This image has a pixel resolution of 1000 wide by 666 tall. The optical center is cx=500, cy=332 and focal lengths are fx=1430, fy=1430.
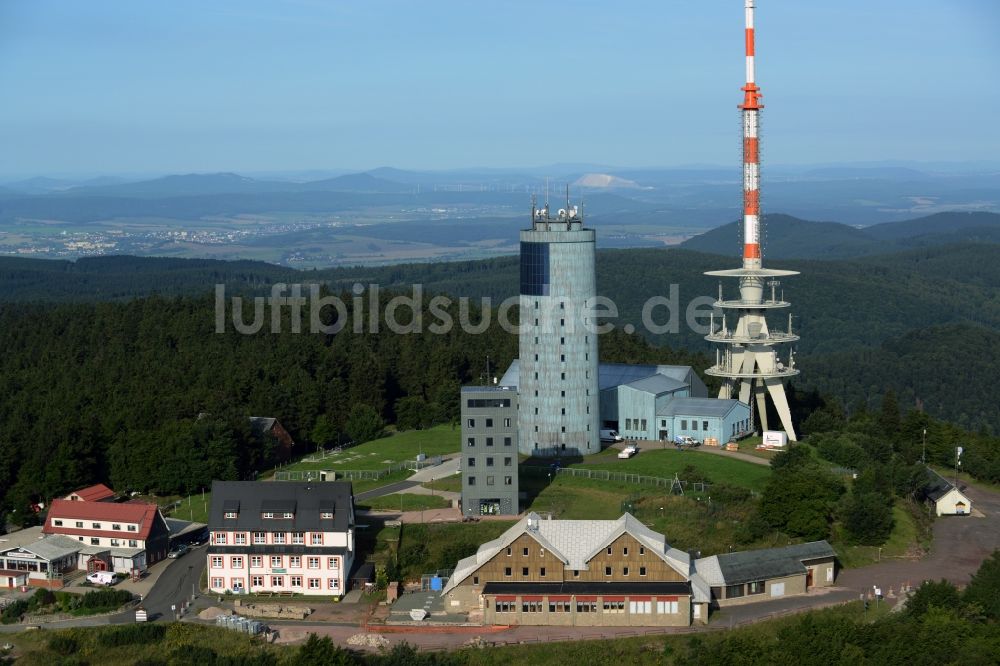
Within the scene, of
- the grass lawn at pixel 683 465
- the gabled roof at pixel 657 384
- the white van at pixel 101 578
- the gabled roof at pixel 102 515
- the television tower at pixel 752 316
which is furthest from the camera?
the gabled roof at pixel 657 384

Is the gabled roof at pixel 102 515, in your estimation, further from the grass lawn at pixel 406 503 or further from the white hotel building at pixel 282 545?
the grass lawn at pixel 406 503

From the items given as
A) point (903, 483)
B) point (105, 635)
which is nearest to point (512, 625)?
point (105, 635)

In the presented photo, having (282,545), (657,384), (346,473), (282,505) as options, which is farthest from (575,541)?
(657,384)

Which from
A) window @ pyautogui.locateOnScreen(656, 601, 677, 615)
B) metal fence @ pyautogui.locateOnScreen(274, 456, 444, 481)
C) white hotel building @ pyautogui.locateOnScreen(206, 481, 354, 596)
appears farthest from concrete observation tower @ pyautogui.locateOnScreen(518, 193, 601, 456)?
window @ pyautogui.locateOnScreen(656, 601, 677, 615)

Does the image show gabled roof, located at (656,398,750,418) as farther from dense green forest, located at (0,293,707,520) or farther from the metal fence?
dense green forest, located at (0,293,707,520)

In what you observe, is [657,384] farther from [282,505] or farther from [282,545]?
[282,545]

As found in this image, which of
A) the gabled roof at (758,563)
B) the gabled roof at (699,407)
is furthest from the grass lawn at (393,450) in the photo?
the gabled roof at (758,563)
